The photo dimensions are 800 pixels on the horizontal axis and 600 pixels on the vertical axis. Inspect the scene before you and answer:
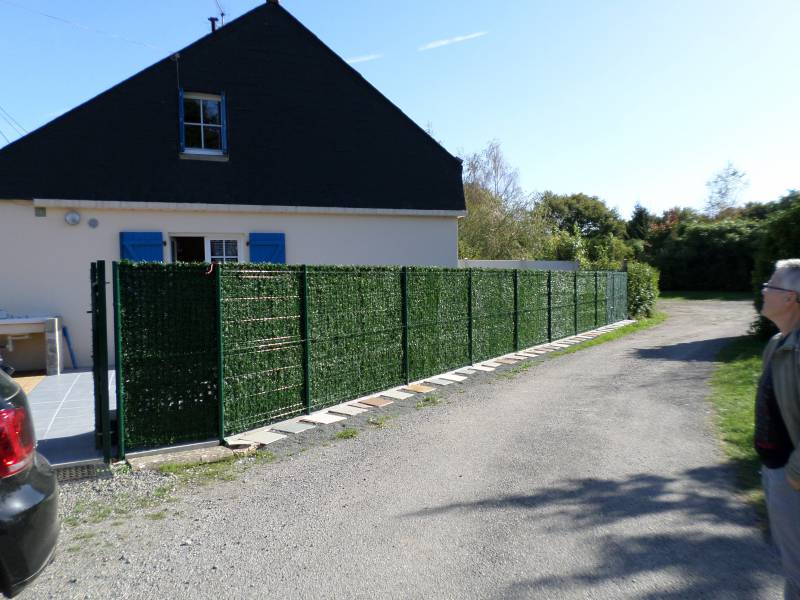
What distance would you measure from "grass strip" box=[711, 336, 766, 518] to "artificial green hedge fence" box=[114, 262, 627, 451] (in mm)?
4634

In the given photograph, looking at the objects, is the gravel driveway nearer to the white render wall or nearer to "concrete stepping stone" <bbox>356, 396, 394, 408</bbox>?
"concrete stepping stone" <bbox>356, 396, 394, 408</bbox>

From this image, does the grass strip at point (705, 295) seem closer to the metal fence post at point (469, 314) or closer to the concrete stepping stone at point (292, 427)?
the metal fence post at point (469, 314)

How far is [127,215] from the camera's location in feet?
39.3

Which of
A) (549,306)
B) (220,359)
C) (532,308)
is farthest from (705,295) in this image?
(220,359)

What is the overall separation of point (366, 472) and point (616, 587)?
267 cm

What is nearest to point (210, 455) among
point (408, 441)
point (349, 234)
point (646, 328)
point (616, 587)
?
point (408, 441)

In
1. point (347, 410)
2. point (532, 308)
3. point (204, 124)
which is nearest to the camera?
point (347, 410)

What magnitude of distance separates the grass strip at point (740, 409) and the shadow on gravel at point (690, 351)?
0.31 m

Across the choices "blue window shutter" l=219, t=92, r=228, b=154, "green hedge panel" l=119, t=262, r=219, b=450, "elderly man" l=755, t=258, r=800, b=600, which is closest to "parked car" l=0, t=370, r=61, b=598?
"green hedge panel" l=119, t=262, r=219, b=450

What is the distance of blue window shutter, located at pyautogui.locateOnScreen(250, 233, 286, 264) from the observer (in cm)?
1286

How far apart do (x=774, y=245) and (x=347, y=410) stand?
12161 mm

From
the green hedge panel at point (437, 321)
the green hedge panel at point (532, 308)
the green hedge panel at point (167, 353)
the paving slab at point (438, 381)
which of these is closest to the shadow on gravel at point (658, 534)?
the green hedge panel at point (167, 353)

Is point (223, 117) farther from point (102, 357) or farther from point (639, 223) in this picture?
point (639, 223)

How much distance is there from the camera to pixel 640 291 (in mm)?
25828
